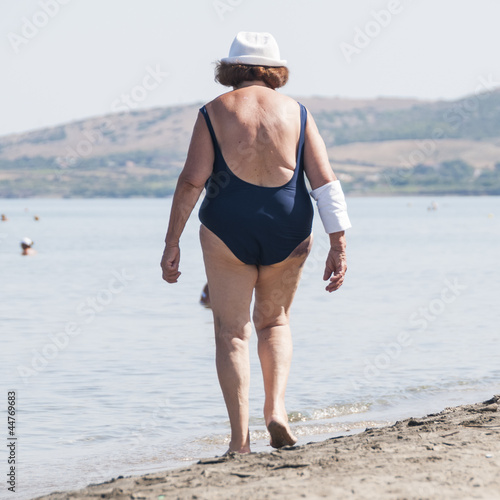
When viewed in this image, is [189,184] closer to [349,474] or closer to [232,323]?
[232,323]

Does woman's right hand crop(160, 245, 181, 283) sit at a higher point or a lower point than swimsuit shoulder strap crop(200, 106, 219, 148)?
lower

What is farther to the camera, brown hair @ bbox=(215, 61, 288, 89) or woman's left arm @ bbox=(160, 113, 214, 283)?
brown hair @ bbox=(215, 61, 288, 89)

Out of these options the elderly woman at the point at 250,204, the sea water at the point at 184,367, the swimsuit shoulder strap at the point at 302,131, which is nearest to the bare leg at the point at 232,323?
the elderly woman at the point at 250,204

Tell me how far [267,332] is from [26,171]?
18651 centimetres

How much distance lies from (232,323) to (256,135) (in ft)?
3.22

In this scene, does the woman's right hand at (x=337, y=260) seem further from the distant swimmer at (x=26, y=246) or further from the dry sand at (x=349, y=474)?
the distant swimmer at (x=26, y=246)

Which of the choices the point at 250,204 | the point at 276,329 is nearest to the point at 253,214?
the point at 250,204

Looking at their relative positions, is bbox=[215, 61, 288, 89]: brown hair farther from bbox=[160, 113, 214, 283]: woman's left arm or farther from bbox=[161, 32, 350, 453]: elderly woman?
bbox=[160, 113, 214, 283]: woman's left arm

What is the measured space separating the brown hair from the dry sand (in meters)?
1.96

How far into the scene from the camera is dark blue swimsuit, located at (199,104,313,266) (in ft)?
14.7

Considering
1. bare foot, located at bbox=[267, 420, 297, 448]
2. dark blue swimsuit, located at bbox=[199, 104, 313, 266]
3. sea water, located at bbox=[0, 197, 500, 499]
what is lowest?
sea water, located at bbox=[0, 197, 500, 499]

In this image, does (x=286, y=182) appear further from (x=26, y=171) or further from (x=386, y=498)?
(x=26, y=171)

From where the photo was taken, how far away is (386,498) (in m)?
3.38

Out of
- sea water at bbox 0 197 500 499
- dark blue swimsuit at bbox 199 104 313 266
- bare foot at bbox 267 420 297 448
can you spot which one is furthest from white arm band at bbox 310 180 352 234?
sea water at bbox 0 197 500 499
